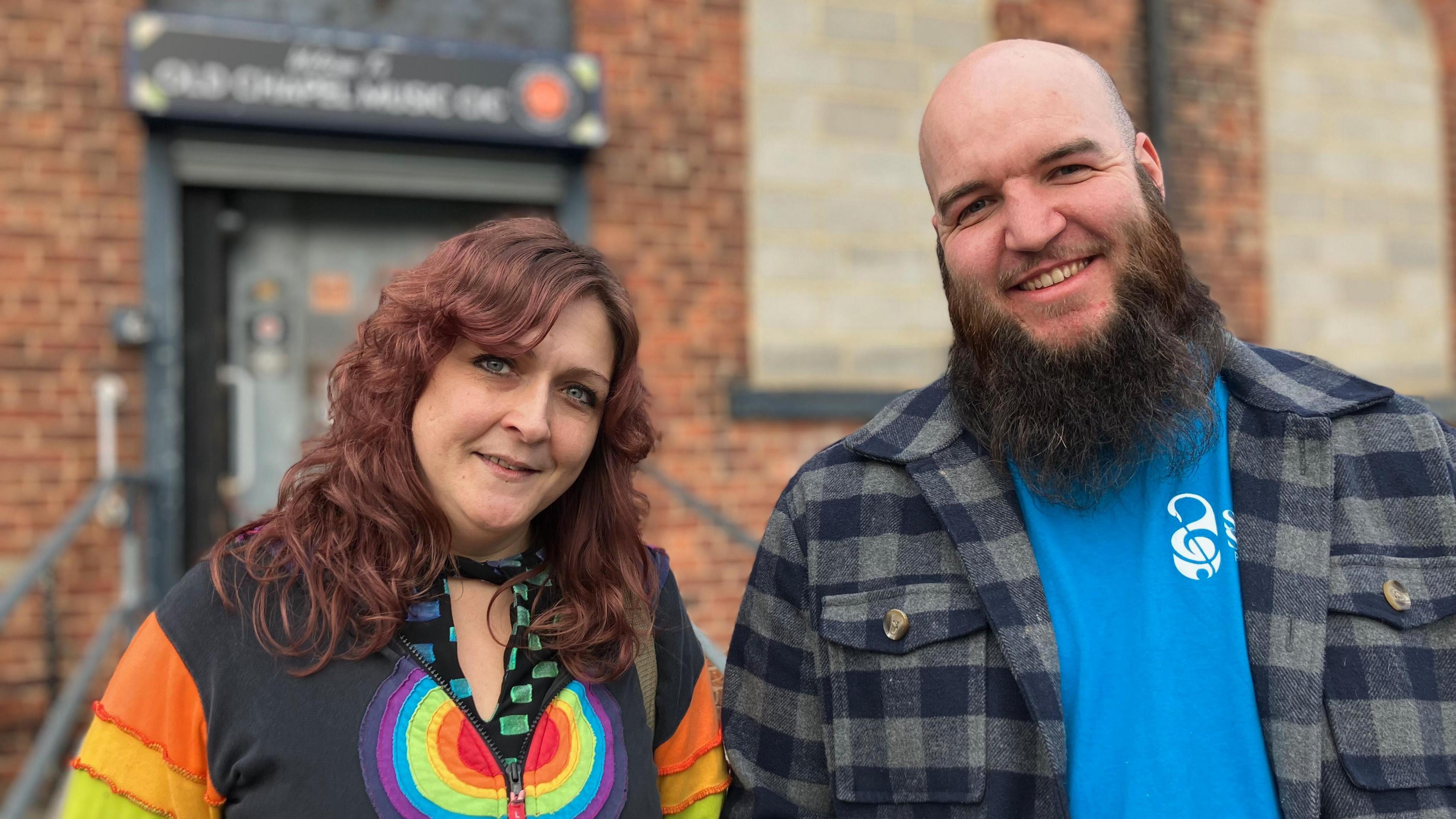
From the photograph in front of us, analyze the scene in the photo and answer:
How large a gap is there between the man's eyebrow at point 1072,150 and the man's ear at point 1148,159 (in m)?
0.12

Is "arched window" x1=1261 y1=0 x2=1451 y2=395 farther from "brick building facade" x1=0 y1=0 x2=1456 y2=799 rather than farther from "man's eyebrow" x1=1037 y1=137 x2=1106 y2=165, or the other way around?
"man's eyebrow" x1=1037 y1=137 x2=1106 y2=165

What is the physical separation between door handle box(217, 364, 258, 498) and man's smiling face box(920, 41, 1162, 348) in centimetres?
403

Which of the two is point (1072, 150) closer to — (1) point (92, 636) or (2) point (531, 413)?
(2) point (531, 413)

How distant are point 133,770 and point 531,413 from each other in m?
0.73

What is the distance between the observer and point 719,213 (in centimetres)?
549

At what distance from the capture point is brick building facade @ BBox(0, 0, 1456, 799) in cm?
450

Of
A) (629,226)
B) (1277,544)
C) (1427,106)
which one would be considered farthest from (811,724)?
(1427,106)

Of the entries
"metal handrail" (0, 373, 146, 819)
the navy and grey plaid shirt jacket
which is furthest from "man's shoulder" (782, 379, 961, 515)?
"metal handrail" (0, 373, 146, 819)

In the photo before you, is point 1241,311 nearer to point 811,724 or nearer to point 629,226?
point 629,226

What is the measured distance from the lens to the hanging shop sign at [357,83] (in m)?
4.59

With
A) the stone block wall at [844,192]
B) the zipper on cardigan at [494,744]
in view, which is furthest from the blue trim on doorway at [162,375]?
the zipper on cardigan at [494,744]

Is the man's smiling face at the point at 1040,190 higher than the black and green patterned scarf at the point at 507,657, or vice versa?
the man's smiling face at the point at 1040,190

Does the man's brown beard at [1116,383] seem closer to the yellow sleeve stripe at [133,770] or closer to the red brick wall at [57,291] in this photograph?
the yellow sleeve stripe at [133,770]

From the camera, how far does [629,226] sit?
533 centimetres
